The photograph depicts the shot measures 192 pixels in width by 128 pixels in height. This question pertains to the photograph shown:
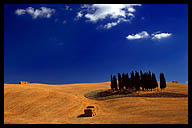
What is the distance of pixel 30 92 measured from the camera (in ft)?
123

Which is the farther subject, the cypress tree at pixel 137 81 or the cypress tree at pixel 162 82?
the cypress tree at pixel 162 82

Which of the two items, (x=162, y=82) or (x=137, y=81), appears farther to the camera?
(x=162, y=82)

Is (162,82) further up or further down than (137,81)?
further down

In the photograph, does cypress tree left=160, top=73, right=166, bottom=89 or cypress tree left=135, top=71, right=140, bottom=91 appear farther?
cypress tree left=160, top=73, right=166, bottom=89

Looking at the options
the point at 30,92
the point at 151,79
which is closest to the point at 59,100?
the point at 30,92

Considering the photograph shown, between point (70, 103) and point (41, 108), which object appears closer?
point (41, 108)
